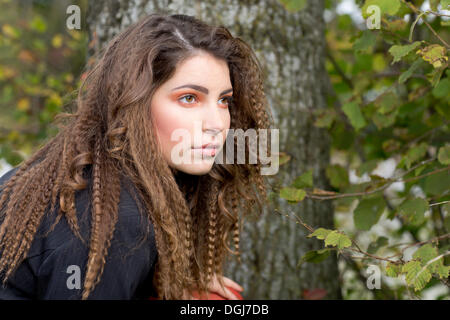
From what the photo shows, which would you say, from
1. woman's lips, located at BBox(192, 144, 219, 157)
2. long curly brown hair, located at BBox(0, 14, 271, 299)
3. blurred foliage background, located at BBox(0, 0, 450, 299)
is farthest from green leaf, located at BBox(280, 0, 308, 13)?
woman's lips, located at BBox(192, 144, 219, 157)

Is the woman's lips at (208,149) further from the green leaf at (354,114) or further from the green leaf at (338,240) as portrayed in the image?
the green leaf at (354,114)

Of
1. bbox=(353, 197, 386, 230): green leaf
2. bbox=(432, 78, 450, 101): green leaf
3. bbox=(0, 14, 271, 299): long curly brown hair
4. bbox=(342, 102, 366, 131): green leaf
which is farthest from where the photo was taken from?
bbox=(342, 102, 366, 131): green leaf

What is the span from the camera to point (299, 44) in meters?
2.90

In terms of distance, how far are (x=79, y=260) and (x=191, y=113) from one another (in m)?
0.65

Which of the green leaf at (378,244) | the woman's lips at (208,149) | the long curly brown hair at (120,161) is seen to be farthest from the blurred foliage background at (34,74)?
the green leaf at (378,244)

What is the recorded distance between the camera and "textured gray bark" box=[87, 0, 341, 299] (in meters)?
2.71

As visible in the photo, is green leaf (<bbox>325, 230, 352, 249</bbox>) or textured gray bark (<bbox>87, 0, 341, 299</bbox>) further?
textured gray bark (<bbox>87, 0, 341, 299</bbox>)

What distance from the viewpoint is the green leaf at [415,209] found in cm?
199

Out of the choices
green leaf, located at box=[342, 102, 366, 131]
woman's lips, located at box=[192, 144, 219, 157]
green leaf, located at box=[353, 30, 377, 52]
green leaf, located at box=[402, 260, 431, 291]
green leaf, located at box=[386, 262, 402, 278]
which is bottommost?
green leaf, located at box=[402, 260, 431, 291]

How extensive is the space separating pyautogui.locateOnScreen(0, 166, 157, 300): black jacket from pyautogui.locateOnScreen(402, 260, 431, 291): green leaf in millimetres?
855

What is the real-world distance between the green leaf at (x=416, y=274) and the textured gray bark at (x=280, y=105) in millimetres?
1092

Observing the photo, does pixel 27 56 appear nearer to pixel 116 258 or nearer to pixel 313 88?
pixel 313 88

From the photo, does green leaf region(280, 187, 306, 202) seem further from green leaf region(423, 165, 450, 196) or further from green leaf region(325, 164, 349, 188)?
green leaf region(325, 164, 349, 188)
